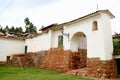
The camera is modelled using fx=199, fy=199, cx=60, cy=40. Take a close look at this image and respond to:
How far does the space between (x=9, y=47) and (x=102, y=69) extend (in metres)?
15.3

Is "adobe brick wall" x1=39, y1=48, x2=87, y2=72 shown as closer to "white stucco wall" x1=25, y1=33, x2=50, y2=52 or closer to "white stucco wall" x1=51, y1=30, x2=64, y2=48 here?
"white stucco wall" x1=51, y1=30, x2=64, y2=48

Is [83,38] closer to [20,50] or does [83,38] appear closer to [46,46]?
[46,46]

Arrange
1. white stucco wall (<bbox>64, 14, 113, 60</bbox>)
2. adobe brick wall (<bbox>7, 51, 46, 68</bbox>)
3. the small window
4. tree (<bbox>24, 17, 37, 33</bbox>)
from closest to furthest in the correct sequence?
white stucco wall (<bbox>64, 14, 113, 60</bbox>), the small window, adobe brick wall (<bbox>7, 51, 46, 68</bbox>), tree (<bbox>24, 17, 37, 33</bbox>)

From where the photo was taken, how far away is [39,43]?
23.5 m

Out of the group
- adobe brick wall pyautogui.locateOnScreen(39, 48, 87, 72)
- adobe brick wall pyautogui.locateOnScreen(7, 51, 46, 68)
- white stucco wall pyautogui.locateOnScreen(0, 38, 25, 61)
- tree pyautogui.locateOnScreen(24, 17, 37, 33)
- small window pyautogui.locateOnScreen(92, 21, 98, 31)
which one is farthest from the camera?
tree pyautogui.locateOnScreen(24, 17, 37, 33)

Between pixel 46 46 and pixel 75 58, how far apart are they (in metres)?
4.13

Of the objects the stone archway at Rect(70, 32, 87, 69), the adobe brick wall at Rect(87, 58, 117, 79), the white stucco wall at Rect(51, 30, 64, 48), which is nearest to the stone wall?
the stone archway at Rect(70, 32, 87, 69)

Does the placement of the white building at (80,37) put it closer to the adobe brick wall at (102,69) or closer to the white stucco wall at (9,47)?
the white stucco wall at (9,47)

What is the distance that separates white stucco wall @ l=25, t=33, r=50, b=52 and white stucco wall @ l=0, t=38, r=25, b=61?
111cm

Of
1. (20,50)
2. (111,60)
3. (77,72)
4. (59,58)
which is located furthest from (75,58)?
(20,50)

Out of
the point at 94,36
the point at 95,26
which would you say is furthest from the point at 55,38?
the point at 94,36

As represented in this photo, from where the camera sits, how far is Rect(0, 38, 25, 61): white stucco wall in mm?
25922

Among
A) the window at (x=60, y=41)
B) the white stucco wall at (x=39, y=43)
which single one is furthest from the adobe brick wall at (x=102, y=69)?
the white stucco wall at (x=39, y=43)

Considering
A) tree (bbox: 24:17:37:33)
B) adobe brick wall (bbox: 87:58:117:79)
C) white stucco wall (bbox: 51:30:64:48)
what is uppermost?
tree (bbox: 24:17:37:33)
